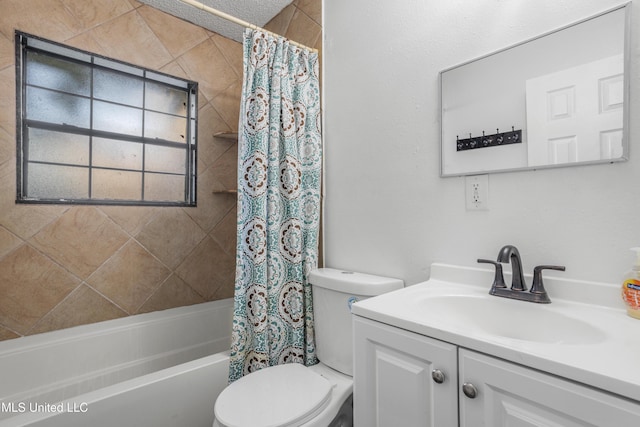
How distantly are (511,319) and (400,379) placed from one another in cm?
40

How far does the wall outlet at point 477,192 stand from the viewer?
42.7 inches

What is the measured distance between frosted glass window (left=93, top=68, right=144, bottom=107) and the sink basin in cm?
219

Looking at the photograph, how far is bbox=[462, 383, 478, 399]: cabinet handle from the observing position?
65cm

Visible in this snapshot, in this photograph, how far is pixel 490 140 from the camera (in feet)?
3.50

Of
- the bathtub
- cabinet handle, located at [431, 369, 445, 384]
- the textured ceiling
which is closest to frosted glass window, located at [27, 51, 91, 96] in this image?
the textured ceiling

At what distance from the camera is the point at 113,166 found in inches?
76.3

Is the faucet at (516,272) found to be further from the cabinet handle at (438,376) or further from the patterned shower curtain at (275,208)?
the patterned shower curtain at (275,208)

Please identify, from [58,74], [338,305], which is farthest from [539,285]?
[58,74]

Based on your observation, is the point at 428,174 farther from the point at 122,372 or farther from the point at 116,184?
the point at 122,372

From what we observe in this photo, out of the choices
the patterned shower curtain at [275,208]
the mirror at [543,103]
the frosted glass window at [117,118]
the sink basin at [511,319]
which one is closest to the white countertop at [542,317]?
the sink basin at [511,319]

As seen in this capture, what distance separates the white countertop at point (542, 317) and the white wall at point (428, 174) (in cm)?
6

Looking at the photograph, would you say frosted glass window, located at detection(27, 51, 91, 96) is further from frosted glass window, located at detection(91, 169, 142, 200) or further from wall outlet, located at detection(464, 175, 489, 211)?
wall outlet, located at detection(464, 175, 489, 211)

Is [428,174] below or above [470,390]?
above

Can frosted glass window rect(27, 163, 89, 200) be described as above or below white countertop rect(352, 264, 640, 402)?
above
